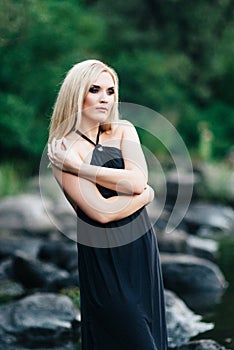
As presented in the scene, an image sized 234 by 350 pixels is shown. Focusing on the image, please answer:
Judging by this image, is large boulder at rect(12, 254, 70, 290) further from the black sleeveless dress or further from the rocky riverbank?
the black sleeveless dress

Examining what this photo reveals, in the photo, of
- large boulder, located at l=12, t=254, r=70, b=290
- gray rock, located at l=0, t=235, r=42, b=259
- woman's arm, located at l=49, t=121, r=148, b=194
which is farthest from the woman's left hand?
gray rock, located at l=0, t=235, r=42, b=259

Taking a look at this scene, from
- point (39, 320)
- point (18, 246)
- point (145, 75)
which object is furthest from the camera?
point (145, 75)

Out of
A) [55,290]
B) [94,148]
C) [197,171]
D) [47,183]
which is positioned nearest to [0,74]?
[47,183]

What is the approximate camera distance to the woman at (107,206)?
3.97 metres

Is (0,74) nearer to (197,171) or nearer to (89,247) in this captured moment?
(197,171)

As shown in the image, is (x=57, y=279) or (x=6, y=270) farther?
(x=6, y=270)

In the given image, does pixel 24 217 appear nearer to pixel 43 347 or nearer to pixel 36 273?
pixel 36 273

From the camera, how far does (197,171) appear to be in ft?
70.6

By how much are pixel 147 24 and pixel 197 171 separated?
11.5 m

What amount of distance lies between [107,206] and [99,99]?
0.49 metres

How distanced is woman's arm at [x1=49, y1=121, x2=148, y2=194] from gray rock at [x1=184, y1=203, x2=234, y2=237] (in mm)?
11993

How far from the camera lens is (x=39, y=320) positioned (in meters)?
7.81

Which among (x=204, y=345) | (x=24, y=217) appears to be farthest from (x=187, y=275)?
(x=24, y=217)

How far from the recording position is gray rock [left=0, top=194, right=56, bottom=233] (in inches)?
554
